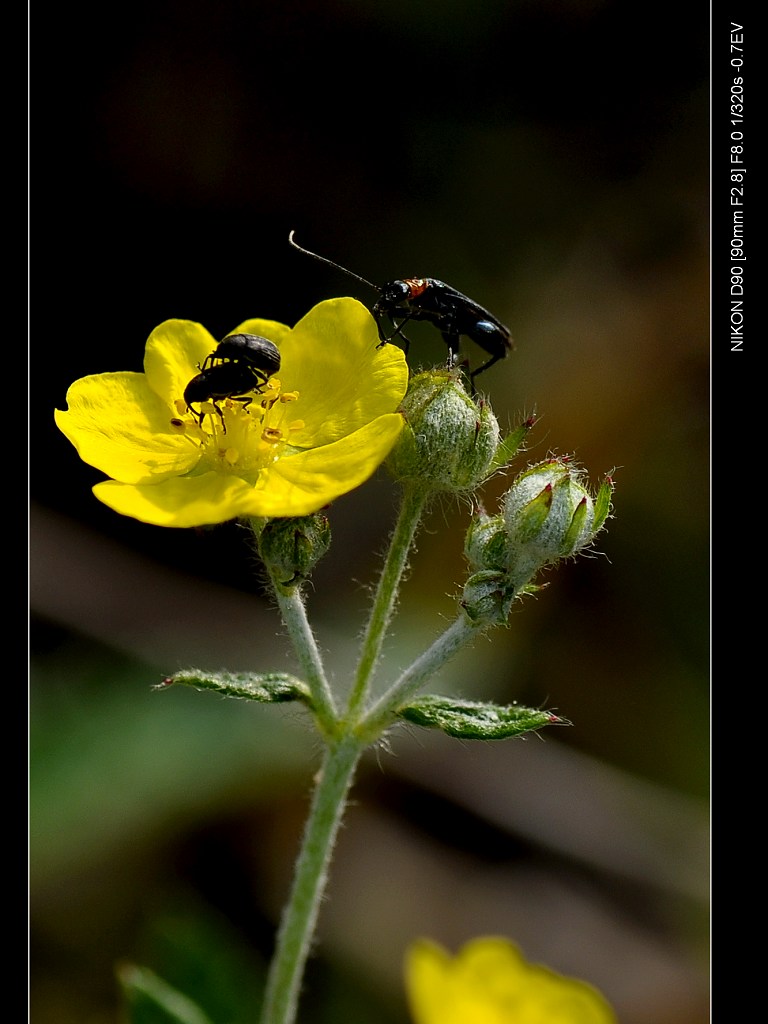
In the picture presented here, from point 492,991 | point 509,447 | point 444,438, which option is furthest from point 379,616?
point 492,991

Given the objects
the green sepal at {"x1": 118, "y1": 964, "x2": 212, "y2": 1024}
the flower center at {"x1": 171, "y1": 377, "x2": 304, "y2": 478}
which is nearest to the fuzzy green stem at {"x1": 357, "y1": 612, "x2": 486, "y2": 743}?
the flower center at {"x1": 171, "y1": 377, "x2": 304, "y2": 478}

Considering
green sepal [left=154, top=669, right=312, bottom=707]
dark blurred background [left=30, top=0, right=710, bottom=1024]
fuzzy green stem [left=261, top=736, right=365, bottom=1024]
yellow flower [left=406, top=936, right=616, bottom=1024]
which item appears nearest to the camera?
green sepal [left=154, top=669, right=312, bottom=707]

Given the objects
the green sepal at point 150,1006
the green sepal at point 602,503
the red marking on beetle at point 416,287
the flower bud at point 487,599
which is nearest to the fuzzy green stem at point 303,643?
the flower bud at point 487,599

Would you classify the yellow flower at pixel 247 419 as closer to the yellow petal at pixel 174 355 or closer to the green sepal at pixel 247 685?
the yellow petal at pixel 174 355

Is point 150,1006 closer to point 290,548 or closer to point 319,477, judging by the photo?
point 290,548

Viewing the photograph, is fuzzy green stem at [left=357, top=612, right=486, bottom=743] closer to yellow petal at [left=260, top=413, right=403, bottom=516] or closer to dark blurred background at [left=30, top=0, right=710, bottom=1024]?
yellow petal at [left=260, top=413, right=403, bottom=516]
